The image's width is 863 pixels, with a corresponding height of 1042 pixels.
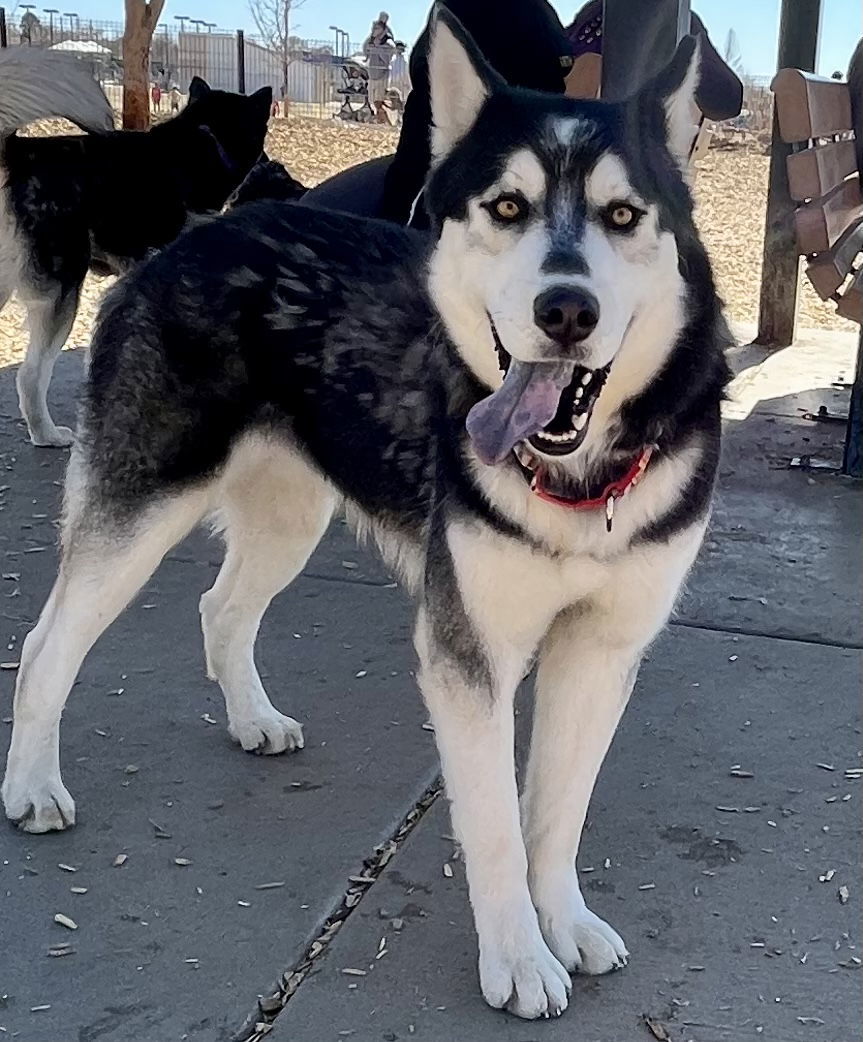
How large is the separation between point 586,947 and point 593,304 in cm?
131

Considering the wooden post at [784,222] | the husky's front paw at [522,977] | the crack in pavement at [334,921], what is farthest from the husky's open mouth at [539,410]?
the wooden post at [784,222]

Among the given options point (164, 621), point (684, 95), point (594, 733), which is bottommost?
point (164, 621)

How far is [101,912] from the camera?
2.73m

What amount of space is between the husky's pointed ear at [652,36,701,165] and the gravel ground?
26 centimetres

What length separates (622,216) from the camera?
7.52 ft

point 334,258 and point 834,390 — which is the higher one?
point 334,258

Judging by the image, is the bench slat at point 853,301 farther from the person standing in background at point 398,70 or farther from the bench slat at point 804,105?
the person standing in background at point 398,70

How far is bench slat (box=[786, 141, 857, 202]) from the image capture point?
543cm

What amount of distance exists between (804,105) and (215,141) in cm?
286

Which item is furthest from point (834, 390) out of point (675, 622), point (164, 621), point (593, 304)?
point (593, 304)

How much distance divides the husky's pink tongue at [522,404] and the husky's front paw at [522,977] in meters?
0.95

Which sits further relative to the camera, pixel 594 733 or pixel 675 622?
pixel 675 622

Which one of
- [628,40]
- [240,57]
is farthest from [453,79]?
[240,57]

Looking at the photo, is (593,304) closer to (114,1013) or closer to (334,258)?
(334,258)
